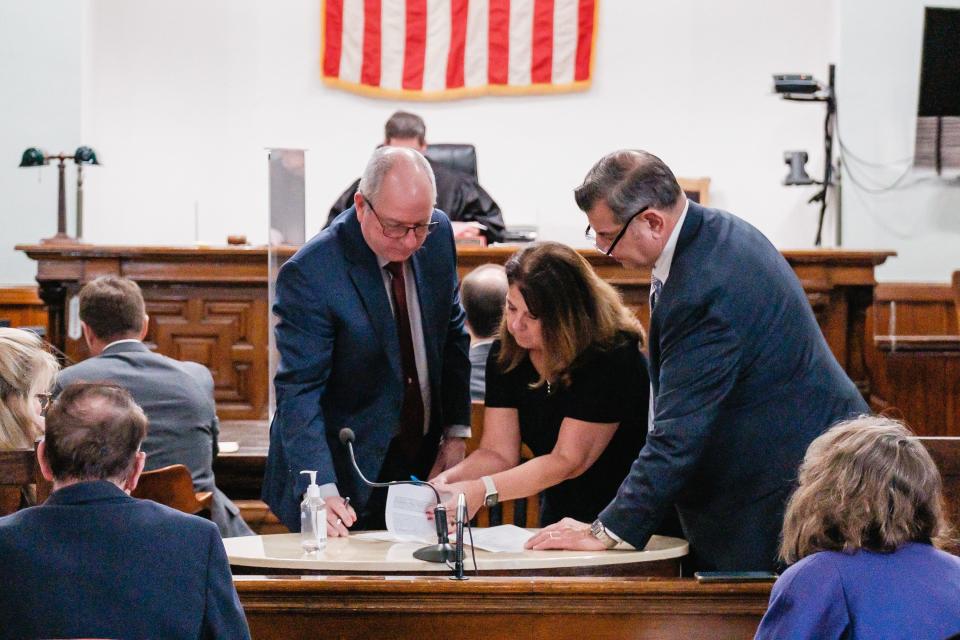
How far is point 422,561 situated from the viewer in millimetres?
2314

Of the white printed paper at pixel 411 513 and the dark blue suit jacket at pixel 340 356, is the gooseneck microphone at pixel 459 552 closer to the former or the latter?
the white printed paper at pixel 411 513

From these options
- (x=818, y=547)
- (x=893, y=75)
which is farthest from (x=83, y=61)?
(x=818, y=547)

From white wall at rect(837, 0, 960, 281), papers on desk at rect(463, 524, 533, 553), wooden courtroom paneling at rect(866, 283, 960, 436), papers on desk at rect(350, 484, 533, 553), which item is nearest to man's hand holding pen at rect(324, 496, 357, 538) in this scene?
papers on desk at rect(350, 484, 533, 553)

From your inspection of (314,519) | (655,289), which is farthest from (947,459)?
(314,519)

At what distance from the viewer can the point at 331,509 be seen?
2.67 m

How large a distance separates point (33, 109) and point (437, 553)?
6283mm

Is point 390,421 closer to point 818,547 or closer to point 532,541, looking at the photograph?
point 532,541

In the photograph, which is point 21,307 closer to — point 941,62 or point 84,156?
point 84,156

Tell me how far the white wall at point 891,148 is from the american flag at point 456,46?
175 centimetres

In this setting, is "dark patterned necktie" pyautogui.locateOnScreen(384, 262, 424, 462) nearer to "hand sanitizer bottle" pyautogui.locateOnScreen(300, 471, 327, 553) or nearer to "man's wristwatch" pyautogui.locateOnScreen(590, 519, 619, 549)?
"hand sanitizer bottle" pyautogui.locateOnScreen(300, 471, 327, 553)

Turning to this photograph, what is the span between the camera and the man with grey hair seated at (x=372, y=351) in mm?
2803

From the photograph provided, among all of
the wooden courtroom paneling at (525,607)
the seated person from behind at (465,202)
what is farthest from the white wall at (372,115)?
the wooden courtroom paneling at (525,607)

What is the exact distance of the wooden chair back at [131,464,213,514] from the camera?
3240 millimetres

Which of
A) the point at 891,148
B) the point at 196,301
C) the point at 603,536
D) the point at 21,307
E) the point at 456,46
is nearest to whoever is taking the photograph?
the point at 603,536
